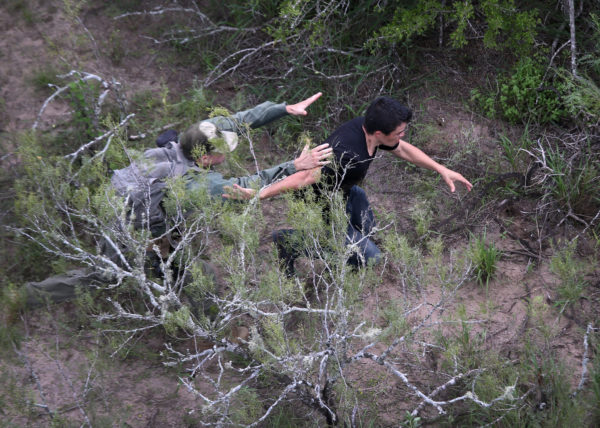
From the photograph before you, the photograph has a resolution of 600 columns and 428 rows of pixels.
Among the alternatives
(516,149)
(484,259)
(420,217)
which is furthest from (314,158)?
(516,149)

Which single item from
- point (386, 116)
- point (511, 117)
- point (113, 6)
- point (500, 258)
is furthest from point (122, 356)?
point (113, 6)

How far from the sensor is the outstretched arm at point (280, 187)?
3348 millimetres

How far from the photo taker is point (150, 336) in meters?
3.95

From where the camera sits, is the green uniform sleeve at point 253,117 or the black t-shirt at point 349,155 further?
the green uniform sleeve at point 253,117

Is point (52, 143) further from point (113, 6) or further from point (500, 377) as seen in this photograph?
point (500, 377)

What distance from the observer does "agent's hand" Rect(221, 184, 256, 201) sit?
3.36 meters

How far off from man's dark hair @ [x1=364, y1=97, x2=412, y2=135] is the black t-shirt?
0.14 meters

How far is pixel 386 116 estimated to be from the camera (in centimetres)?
347

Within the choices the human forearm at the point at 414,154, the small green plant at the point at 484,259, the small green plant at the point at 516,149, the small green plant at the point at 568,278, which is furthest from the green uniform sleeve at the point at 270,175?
the small green plant at the point at 516,149

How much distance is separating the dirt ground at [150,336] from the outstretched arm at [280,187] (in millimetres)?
735

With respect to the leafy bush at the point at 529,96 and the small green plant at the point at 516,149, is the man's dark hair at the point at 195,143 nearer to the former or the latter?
the small green plant at the point at 516,149

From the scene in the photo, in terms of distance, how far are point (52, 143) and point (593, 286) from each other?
4.60 meters

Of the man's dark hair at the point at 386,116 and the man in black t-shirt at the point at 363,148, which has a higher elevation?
the man's dark hair at the point at 386,116

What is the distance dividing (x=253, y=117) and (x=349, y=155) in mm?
879
